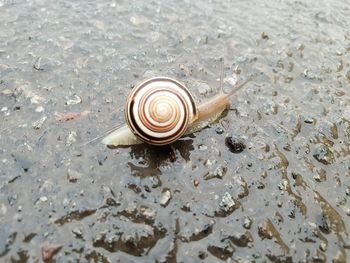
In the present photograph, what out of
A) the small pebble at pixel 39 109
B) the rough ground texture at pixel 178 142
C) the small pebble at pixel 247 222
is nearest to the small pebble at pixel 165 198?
the rough ground texture at pixel 178 142

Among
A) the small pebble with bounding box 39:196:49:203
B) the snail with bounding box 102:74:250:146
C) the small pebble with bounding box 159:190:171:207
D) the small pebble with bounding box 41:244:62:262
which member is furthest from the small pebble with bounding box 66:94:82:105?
the small pebble with bounding box 41:244:62:262

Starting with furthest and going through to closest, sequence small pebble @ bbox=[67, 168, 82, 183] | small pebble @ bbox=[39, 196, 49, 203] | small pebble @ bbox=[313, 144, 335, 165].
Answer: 1. small pebble @ bbox=[313, 144, 335, 165]
2. small pebble @ bbox=[67, 168, 82, 183]
3. small pebble @ bbox=[39, 196, 49, 203]

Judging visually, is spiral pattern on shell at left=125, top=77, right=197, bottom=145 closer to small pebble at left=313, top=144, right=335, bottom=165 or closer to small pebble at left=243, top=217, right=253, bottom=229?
small pebble at left=243, top=217, right=253, bottom=229

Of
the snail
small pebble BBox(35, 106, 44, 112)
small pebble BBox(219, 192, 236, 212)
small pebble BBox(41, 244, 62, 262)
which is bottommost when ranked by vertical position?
small pebble BBox(41, 244, 62, 262)

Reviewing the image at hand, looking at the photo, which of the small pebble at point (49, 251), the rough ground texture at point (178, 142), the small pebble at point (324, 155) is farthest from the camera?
the small pebble at point (324, 155)

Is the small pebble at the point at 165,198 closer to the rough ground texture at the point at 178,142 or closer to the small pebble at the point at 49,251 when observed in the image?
the rough ground texture at the point at 178,142

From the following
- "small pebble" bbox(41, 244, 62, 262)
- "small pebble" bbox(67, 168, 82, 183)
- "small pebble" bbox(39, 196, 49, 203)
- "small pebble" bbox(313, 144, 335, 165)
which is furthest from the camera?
"small pebble" bbox(313, 144, 335, 165)

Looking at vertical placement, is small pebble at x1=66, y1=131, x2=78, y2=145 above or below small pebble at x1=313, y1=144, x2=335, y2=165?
below

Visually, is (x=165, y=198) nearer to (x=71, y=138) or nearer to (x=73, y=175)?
(x=73, y=175)
